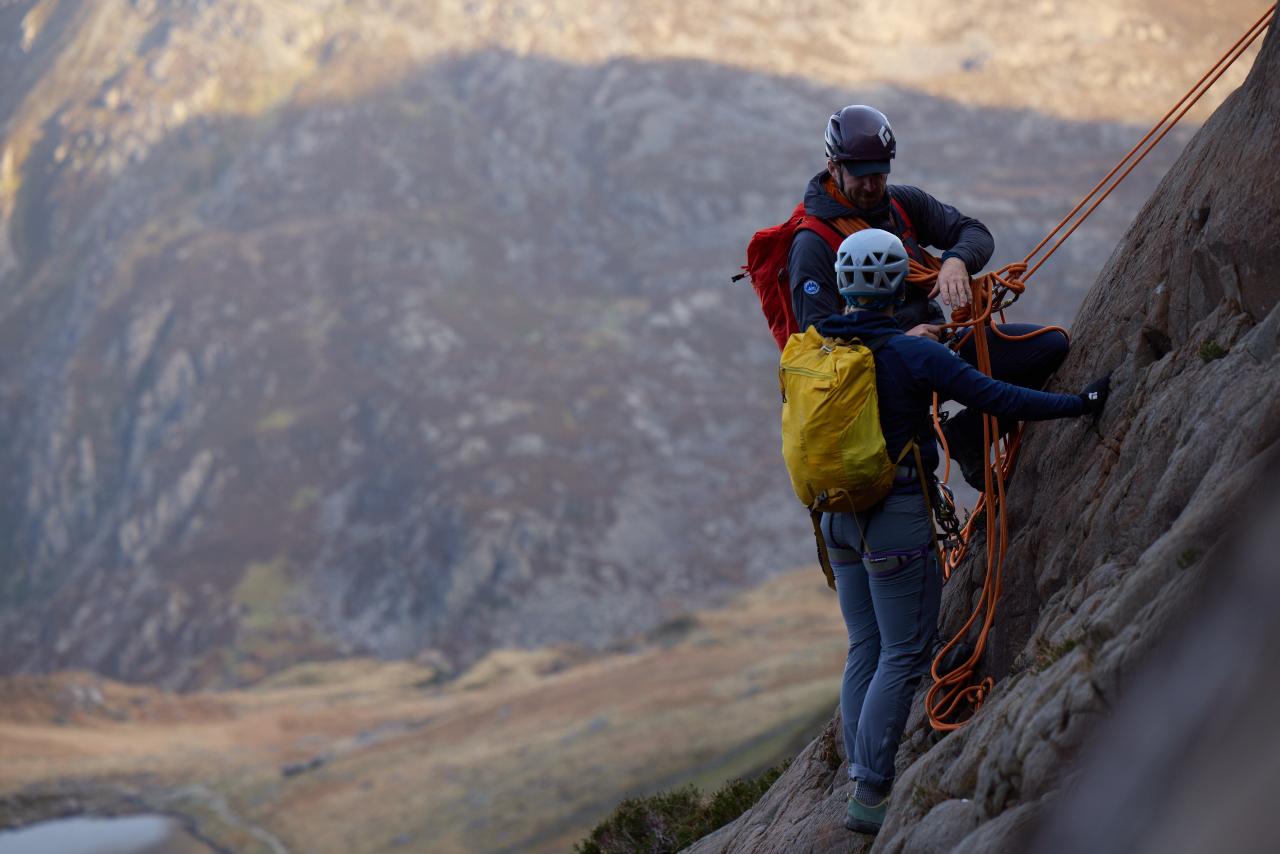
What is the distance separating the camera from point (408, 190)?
159m

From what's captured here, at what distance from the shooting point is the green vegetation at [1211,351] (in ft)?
28.0

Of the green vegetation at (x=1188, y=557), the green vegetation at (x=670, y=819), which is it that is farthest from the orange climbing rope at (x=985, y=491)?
the green vegetation at (x=670, y=819)

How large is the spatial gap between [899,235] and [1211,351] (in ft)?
8.01

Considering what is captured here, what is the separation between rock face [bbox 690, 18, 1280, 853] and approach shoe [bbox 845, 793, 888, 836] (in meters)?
0.17

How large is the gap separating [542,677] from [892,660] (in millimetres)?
76073

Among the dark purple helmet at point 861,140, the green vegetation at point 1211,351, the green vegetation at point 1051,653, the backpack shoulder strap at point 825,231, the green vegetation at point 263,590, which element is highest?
the green vegetation at point 263,590

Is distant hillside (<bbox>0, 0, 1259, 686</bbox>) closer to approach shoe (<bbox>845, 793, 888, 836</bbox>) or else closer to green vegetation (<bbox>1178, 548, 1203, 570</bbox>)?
approach shoe (<bbox>845, 793, 888, 836</bbox>)

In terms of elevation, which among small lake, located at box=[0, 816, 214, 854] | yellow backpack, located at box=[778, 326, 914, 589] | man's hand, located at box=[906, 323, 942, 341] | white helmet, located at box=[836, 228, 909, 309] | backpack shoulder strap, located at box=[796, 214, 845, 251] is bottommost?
small lake, located at box=[0, 816, 214, 854]

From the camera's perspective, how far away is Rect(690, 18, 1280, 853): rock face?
20.7ft

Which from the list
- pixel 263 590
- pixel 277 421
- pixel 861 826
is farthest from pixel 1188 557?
pixel 277 421

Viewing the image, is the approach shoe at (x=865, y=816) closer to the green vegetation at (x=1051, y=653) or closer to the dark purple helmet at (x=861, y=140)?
the green vegetation at (x=1051, y=653)

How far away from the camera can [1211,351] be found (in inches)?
338

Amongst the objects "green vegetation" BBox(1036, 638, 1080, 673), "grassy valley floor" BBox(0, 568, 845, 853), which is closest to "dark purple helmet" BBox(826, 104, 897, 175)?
"green vegetation" BBox(1036, 638, 1080, 673)

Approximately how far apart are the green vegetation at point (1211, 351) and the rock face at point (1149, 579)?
2 cm
